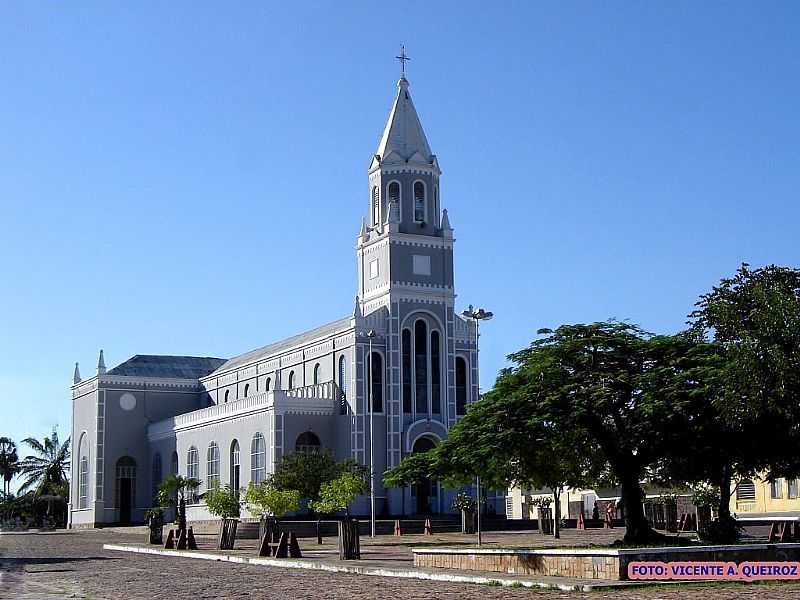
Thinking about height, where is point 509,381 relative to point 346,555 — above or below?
above

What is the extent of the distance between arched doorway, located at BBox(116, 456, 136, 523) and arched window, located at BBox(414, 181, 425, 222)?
28.1 m

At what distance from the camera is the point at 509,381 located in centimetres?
2620

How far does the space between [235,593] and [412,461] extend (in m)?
8.18

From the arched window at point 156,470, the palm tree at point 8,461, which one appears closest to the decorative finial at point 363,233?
the arched window at point 156,470

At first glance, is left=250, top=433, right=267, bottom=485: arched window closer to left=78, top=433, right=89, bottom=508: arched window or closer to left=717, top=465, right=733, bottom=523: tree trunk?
left=78, top=433, right=89, bottom=508: arched window

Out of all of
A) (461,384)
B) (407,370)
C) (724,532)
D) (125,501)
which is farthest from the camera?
(125,501)

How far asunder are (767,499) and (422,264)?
22978 millimetres

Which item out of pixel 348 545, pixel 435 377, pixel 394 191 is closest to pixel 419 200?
pixel 394 191

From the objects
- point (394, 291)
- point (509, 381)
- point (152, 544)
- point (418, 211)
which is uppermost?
point (418, 211)

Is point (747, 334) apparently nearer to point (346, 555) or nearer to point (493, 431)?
point (493, 431)

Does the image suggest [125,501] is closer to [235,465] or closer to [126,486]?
[126,486]

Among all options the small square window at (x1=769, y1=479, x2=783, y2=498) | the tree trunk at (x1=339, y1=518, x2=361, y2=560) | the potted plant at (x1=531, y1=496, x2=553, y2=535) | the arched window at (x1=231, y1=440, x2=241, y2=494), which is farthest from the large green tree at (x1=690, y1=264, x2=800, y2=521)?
the arched window at (x1=231, y1=440, x2=241, y2=494)

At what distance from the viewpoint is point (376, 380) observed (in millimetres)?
63062

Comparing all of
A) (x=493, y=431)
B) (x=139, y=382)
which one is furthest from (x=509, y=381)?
(x=139, y=382)
